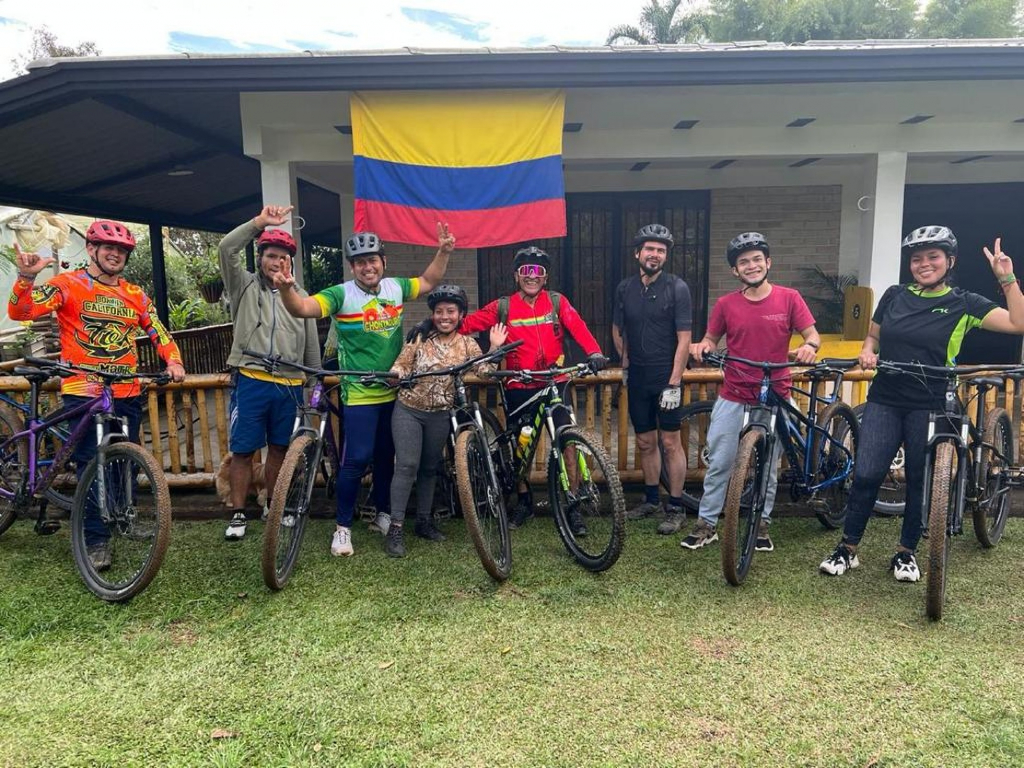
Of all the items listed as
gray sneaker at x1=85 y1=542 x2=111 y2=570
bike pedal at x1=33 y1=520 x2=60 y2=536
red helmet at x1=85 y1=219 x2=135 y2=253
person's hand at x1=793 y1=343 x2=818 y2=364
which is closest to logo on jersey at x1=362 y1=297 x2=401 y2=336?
red helmet at x1=85 y1=219 x2=135 y2=253

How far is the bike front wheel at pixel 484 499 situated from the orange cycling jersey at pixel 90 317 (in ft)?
5.24

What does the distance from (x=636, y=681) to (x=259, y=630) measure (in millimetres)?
1638

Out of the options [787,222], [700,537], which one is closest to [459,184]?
[700,537]

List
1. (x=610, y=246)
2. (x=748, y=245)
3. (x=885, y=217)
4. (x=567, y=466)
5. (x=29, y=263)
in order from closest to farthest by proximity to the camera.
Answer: (x=29, y=263) → (x=748, y=245) → (x=567, y=466) → (x=885, y=217) → (x=610, y=246)

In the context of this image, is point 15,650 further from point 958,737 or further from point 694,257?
point 694,257

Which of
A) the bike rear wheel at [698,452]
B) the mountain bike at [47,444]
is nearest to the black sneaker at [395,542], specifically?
the bike rear wheel at [698,452]

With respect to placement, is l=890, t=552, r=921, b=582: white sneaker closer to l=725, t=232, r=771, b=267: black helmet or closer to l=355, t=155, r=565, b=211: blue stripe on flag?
l=725, t=232, r=771, b=267: black helmet

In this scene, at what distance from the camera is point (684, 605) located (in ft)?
10.6

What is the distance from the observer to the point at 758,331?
3656 millimetres

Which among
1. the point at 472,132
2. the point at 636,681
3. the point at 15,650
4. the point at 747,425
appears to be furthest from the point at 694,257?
the point at 15,650

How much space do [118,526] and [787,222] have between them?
734cm

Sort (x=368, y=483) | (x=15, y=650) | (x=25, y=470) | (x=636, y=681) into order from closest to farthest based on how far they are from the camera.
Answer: (x=636, y=681) → (x=15, y=650) → (x=25, y=470) → (x=368, y=483)

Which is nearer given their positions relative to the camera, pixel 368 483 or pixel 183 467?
pixel 368 483

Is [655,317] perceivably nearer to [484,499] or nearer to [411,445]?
[484,499]
